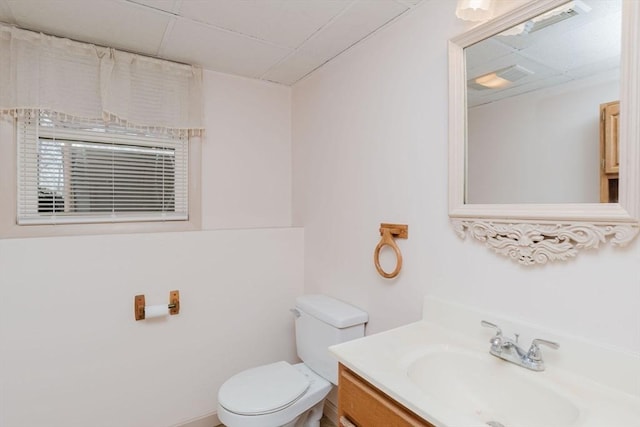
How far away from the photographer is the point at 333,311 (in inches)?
71.5

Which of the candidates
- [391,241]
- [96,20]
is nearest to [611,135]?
[391,241]

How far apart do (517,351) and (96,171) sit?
219cm

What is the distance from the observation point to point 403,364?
3.66 ft

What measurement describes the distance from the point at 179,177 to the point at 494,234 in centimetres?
182

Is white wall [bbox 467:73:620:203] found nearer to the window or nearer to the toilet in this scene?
the toilet

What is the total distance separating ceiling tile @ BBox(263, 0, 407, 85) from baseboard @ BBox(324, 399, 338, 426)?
2090 millimetres

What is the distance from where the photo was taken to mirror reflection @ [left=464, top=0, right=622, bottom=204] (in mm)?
979

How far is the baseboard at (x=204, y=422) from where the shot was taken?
198 cm

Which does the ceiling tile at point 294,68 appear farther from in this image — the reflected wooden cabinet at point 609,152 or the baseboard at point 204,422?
the baseboard at point 204,422

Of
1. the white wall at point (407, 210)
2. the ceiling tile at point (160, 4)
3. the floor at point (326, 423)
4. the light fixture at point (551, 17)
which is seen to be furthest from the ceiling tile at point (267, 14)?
the floor at point (326, 423)

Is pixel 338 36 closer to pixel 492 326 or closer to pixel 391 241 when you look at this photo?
pixel 391 241

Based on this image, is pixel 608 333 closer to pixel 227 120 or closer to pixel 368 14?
pixel 368 14

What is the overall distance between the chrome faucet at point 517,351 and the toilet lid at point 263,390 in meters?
0.94

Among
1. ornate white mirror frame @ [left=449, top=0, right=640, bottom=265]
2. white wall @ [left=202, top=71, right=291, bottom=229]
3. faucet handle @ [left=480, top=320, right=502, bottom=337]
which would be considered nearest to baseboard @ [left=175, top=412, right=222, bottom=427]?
white wall @ [left=202, top=71, right=291, bottom=229]
